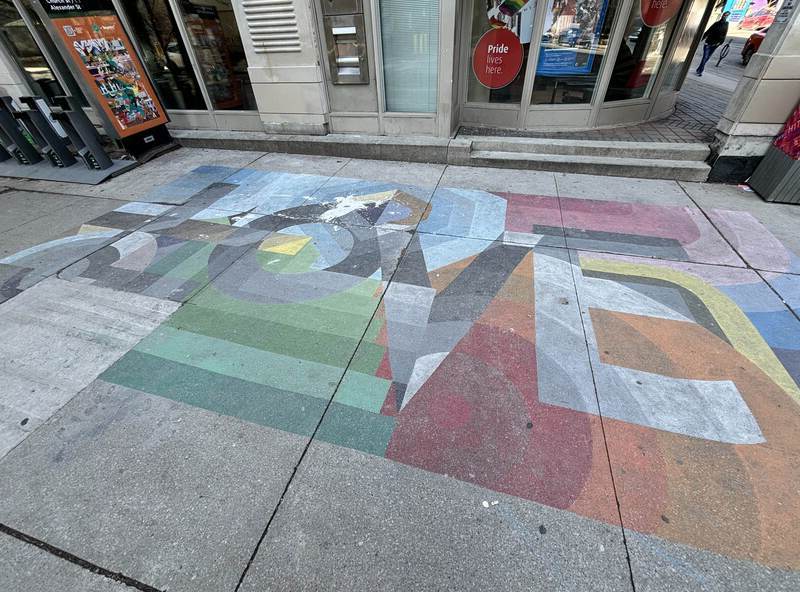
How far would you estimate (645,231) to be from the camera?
4.24 meters

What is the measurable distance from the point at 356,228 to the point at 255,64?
420 cm

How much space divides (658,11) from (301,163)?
628 cm

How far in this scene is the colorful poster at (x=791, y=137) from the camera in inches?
174

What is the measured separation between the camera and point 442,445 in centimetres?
226

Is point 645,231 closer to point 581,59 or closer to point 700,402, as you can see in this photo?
point 700,402

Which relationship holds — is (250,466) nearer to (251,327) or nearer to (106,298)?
(251,327)

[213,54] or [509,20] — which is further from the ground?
[509,20]

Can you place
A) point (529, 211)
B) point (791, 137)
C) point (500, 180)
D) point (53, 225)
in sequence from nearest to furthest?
point (791, 137), point (529, 211), point (53, 225), point (500, 180)

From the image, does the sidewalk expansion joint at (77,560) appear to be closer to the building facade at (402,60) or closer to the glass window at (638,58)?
the building facade at (402,60)

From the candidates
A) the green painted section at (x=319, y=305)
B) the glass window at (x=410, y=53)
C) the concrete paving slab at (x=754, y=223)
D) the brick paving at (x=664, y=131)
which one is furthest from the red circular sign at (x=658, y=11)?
the green painted section at (x=319, y=305)

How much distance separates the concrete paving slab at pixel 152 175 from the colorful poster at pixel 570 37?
17.6 feet

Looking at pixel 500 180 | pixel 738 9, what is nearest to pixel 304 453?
pixel 500 180

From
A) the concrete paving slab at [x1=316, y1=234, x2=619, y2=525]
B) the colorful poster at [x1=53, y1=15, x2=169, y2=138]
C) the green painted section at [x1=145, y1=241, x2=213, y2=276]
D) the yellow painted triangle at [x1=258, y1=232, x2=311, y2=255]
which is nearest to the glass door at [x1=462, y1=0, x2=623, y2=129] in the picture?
the concrete paving slab at [x1=316, y1=234, x2=619, y2=525]

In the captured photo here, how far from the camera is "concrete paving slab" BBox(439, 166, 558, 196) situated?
17.3 ft
